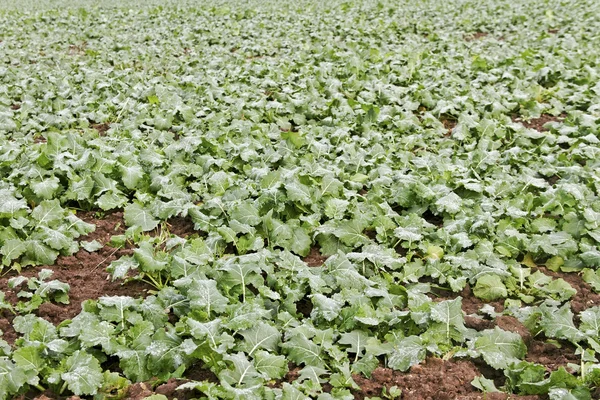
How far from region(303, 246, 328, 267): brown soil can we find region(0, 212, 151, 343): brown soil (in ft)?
3.88

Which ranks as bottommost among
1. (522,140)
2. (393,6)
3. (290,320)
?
(393,6)

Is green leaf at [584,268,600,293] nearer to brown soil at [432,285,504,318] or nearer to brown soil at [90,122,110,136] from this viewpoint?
brown soil at [432,285,504,318]

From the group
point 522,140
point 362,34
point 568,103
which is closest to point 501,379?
point 522,140

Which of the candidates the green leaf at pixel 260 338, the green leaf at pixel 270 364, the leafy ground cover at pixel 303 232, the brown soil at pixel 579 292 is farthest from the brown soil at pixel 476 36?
the green leaf at pixel 270 364

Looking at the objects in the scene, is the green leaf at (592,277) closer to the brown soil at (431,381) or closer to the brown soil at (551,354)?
the brown soil at (551,354)

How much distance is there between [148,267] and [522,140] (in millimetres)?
4449

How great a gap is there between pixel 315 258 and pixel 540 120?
4.45m

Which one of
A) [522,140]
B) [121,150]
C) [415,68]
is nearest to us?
[121,150]

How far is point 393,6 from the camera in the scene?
16.1 meters

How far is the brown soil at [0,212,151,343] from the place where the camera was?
3.59 m

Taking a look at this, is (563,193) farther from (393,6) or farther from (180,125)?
(393,6)

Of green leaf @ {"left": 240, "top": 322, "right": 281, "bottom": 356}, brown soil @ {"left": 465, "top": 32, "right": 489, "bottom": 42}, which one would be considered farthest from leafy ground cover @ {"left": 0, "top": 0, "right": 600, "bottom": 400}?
brown soil @ {"left": 465, "top": 32, "right": 489, "bottom": 42}

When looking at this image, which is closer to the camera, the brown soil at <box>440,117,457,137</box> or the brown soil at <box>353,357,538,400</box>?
the brown soil at <box>353,357,538,400</box>

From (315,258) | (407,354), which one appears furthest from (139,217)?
(407,354)
